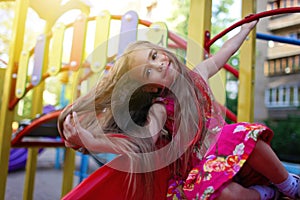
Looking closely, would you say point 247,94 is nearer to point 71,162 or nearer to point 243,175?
point 243,175

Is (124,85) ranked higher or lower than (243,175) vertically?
higher

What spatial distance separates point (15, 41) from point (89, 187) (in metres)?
1.14

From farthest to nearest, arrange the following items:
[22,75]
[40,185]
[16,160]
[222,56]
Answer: [16,160]
[40,185]
[22,75]
[222,56]

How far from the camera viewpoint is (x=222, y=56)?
0.95 meters

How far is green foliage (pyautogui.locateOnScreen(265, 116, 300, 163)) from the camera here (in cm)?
544

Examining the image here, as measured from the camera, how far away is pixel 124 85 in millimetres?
714

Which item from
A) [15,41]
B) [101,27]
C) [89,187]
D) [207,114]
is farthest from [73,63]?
[207,114]

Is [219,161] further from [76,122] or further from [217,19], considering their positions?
[217,19]

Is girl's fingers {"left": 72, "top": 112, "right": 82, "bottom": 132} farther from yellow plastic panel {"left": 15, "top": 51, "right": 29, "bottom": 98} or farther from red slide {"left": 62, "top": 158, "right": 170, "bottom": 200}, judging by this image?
yellow plastic panel {"left": 15, "top": 51, "right": 29, "bottom": 98}

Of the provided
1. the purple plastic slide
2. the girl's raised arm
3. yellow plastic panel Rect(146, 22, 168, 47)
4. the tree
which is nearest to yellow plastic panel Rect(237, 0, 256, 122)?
the girl's raised arm

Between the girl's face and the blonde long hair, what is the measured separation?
0.01 metres

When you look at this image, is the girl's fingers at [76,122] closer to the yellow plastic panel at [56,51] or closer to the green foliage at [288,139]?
the yellow plastic panel at [56,51]

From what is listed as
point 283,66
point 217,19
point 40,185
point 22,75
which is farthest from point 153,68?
point 283,66

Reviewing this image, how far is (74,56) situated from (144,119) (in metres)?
0.80
